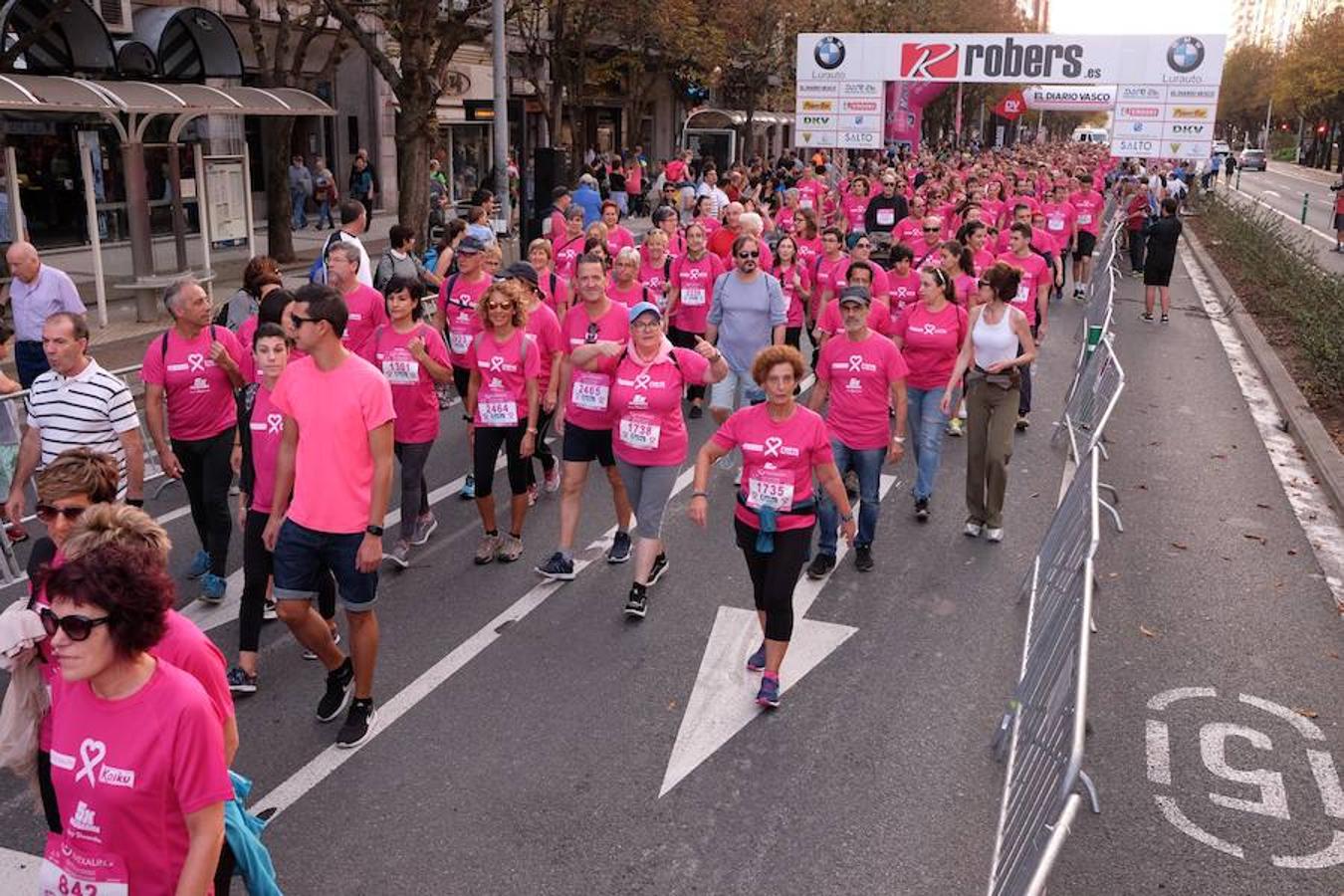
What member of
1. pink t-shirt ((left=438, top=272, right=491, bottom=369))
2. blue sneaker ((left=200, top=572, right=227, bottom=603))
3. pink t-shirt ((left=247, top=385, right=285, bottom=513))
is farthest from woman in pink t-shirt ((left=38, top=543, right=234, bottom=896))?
pink t-shirt ((left=438, top=272, right=491, bottom=369))

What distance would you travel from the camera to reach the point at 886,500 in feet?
29.9

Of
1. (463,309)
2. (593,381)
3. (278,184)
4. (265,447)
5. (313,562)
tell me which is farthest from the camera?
(278,184)

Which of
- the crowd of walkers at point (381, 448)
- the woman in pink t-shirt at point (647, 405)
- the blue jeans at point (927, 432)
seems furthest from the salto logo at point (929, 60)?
the woman in pink t-shirt at point (647, 405)

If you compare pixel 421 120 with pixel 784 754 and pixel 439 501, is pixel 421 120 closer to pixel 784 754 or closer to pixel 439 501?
pixel 439 501

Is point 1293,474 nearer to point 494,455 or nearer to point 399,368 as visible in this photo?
point 494,455

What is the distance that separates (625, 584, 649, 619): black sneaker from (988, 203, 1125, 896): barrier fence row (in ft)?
6.81

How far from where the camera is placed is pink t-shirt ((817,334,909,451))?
23.7 feet

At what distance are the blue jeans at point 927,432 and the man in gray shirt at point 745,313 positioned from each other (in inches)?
46.8

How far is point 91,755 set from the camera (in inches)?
110

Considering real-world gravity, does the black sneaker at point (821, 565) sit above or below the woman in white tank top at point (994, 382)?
below

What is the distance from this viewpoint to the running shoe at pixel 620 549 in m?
7.61

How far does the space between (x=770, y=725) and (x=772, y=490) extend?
111 cm

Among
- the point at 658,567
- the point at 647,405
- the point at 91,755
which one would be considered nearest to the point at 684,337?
the point at 658,567

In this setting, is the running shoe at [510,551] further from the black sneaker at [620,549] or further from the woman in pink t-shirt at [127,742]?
the woman in pink t-shirt at [127,742]
